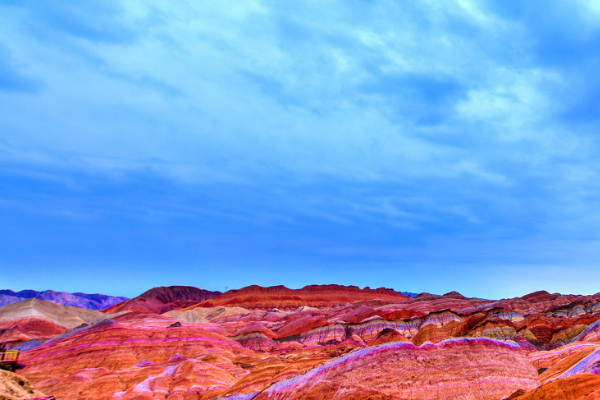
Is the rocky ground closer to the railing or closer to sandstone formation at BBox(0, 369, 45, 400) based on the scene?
the railing

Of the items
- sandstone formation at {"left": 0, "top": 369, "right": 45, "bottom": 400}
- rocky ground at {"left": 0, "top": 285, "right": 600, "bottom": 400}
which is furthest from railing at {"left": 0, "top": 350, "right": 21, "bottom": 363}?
rocky ground at {"left": 0, "top": 285, "right": 600, "bottom": 400}

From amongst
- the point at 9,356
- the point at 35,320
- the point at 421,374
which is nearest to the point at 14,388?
the point at 9,356

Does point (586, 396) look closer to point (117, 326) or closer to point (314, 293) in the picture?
point (117, 326)

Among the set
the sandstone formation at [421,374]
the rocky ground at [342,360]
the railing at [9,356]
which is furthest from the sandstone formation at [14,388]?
the sandstone formation at [421,374]

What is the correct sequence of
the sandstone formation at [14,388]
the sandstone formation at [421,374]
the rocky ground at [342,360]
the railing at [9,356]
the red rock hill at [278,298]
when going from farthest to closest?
the red rock hill at [278,298]
the railing at [9,356]
the sandstone formation at [14,388]
the rocky ground at [342,360]
the sandstone formation at [421,374]

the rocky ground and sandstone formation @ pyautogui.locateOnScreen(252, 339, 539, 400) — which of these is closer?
sandstone formation @ pyautogui.locateOnScreen(252, 339, 539, 400)

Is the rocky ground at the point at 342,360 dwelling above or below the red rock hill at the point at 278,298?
below

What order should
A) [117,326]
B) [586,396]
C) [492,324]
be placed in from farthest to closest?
[117,326], [492,324], [586,396]

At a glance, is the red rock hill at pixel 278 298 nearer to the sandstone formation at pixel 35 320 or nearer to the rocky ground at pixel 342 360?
the sandstone formation at pixel 35 320

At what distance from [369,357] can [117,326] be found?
58863mm

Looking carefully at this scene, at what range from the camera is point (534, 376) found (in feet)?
69.3

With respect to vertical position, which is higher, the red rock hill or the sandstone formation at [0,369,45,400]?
the red rock hill

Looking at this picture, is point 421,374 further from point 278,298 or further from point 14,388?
point 278,298

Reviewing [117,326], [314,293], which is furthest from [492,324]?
[314,293]
